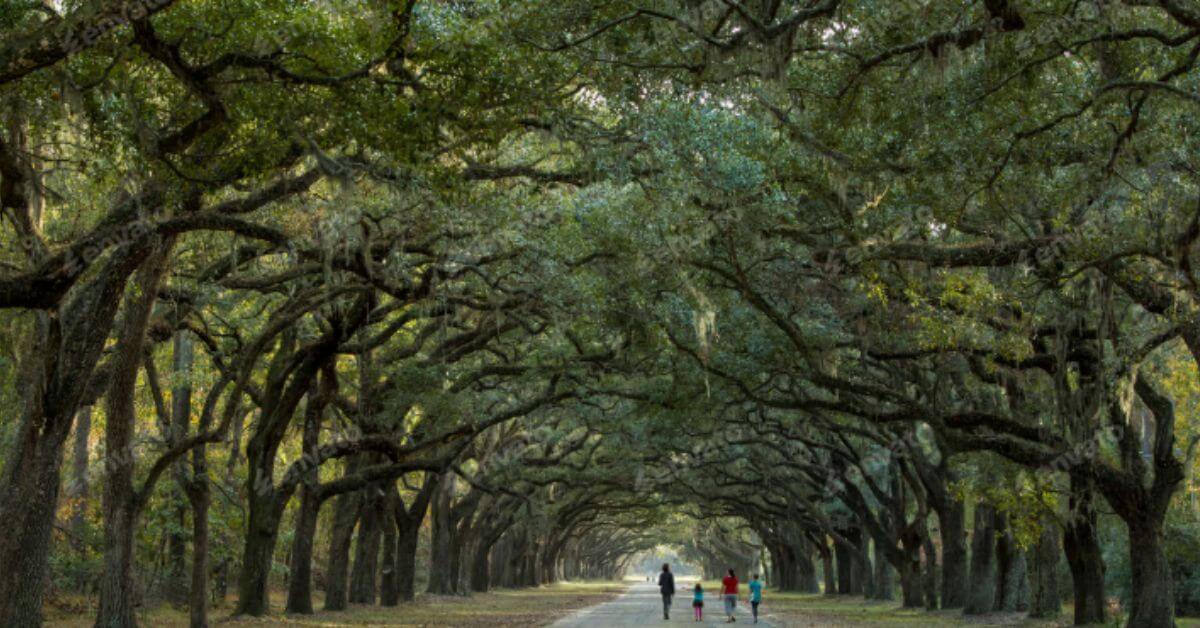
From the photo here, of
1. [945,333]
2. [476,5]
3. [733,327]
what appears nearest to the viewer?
[476,5]

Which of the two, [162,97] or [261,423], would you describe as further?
[261,423]

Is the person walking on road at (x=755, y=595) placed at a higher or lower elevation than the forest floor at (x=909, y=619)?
higher

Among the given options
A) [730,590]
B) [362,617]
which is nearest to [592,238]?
[362,617]

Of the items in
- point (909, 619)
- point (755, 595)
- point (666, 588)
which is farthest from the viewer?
point (666, 588)

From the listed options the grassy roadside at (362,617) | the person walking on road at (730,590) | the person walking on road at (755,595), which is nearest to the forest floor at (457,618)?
the grassy roadside at (362,617)

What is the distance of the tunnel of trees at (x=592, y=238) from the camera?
10734 millimetres

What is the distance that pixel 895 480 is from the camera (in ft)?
119

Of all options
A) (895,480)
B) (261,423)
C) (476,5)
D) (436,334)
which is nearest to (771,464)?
(895,480)

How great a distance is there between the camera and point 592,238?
726 inches

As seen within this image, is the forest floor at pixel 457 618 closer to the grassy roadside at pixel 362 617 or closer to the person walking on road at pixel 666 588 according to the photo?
the grassy roadside at pixel 362 617

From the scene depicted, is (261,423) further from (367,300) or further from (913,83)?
(913,83)

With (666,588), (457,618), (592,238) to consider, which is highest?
(592,238)

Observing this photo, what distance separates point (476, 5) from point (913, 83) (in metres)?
4.90

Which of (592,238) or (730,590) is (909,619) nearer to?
(730,590)
